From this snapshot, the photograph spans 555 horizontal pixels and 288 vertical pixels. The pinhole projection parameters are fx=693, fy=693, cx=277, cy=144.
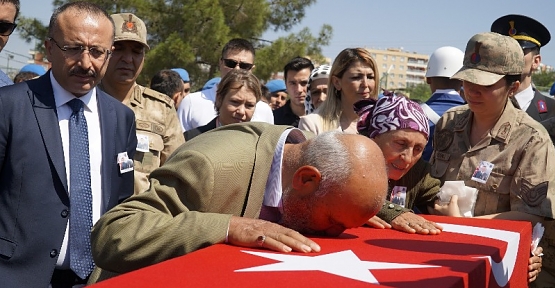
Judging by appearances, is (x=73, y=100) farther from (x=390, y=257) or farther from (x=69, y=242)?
(x=390, y=257)

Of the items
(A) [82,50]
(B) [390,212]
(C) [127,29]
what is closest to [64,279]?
(A) [82,50]

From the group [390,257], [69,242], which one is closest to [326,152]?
[390,257]

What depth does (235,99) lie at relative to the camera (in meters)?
5.33

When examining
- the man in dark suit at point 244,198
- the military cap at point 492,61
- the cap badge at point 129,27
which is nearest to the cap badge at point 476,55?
the military cap at point 492,61

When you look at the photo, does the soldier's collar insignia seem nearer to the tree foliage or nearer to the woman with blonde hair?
the woman with blonde hair

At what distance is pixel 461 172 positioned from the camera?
381 cm

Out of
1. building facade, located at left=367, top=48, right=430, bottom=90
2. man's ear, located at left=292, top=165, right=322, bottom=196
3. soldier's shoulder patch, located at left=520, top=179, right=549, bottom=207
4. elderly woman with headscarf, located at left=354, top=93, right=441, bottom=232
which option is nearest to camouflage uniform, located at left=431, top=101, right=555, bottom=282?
soldier's shoulder patch, located at left=520, top=179, right=549, bottom=207

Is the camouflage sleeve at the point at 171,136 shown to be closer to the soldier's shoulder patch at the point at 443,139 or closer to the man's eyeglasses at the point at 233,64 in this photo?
the soldier's shoulder patch at the point at 443,139

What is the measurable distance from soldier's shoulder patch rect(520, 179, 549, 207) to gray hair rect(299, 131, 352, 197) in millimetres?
1613

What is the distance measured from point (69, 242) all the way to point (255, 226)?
1.21 metres

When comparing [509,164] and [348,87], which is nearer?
[509,164]

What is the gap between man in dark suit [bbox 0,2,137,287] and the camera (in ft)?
9.60

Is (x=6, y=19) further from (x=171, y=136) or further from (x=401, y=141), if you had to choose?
(x=401, y=141)

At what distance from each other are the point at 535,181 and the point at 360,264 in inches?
75.1
